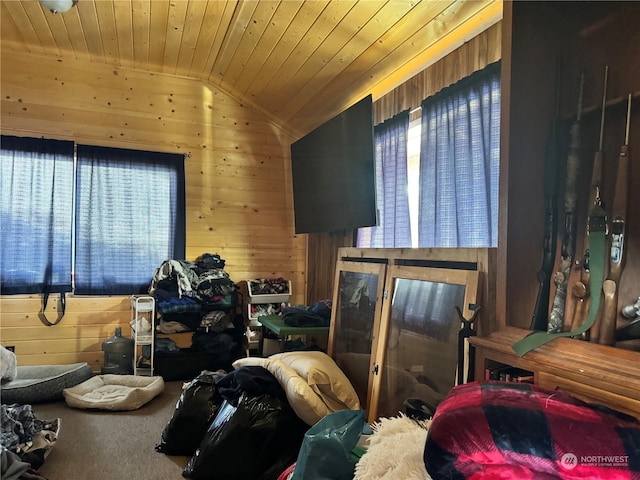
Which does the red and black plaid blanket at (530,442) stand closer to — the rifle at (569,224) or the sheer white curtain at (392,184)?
the rifle at (569,224)

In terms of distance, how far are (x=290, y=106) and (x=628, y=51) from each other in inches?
120

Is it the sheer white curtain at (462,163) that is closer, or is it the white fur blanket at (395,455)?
the white fur blanket at (395,455)

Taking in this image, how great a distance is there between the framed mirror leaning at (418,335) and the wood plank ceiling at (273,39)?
4.27ft

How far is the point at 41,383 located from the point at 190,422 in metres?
1.50

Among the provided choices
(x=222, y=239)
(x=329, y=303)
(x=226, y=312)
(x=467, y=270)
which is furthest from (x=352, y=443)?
(x=222, y=239)

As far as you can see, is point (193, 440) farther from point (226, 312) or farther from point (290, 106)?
point (290, 106)

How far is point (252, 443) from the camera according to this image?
1.99 metres

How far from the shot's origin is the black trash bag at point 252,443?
6.48ft

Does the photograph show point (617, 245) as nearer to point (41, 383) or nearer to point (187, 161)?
point (41, 383)

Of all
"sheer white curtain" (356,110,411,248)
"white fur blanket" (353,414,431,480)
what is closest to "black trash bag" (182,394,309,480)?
"white fur blanket" (353,414,431,480)

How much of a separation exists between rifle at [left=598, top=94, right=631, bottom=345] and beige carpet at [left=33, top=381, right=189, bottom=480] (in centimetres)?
195

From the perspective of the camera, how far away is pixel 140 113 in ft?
13.3

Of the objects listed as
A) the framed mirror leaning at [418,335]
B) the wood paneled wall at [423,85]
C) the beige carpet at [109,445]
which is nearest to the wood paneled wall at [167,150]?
the wood paneled wall at [423,85]

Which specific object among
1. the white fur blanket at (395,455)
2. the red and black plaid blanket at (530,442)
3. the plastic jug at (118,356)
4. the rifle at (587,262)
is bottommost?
the plastic jug at (118,356)
